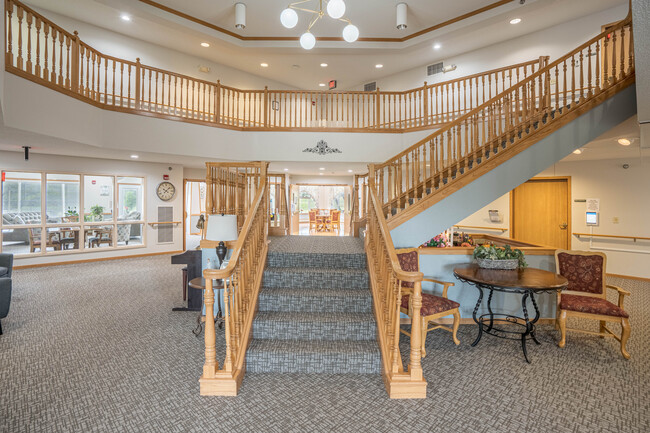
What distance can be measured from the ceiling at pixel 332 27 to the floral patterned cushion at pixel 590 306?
5.13 metres

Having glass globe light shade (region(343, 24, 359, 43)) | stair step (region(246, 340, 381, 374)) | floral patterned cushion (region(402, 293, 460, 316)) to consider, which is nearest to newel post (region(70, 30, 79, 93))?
glass globe light shade (region(343, 24, 359, 43))

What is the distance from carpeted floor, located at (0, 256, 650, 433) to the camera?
221cm

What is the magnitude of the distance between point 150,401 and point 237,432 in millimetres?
827

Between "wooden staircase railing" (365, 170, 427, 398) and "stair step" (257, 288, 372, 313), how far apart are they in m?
0.17

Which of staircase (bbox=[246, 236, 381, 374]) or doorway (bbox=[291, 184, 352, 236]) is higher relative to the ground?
doorway (bbox=[291, 184, 352, 236])

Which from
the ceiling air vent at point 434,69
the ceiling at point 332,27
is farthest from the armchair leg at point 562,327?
the ceiling air vent at point 434,69

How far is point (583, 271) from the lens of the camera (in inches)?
148

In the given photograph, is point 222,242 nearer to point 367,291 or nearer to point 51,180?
point 367,291

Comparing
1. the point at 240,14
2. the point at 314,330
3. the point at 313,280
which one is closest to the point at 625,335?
the point at 314,330

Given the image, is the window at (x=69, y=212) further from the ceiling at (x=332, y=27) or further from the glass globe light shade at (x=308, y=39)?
the glass globe light shade at (x=308, y=39)

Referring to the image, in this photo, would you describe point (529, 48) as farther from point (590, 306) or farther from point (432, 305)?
point (432, 305)

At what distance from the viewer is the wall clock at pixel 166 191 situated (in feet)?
29.0

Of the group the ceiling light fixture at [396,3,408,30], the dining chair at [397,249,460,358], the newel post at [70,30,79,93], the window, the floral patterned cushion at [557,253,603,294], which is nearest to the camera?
the dining chair at [397,249,460,358]

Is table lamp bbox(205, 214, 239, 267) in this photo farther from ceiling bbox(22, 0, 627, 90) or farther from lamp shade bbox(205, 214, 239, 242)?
ceiling bbox(22, 0, 627, 90)
